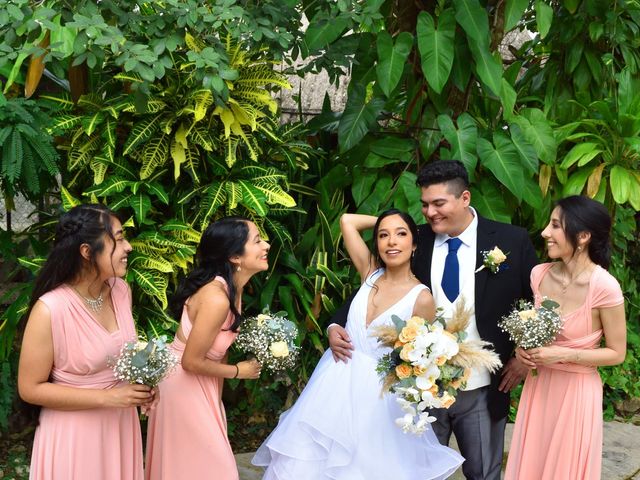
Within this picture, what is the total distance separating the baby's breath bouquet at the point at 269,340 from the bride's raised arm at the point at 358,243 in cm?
66

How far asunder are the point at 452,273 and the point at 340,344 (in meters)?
0.62

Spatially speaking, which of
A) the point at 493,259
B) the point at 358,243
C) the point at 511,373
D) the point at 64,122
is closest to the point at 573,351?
the point at 511,373

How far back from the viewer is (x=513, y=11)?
4.69 metres

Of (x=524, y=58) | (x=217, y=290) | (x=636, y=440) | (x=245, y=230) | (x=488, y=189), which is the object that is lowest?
(x=636, y=440)

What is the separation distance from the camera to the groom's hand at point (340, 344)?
11.7 feet

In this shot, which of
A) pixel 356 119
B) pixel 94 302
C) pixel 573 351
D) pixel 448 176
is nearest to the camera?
pixel 94 302

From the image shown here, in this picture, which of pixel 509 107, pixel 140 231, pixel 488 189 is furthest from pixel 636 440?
pixel 140 231

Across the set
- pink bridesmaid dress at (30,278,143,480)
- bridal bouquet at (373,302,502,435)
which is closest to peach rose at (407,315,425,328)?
bridal bouquet at (373,302,502,435)

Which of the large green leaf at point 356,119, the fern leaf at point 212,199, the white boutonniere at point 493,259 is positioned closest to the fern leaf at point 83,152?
the fern leaf at point 212,199

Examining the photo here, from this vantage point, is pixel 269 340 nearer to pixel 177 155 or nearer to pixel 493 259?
pixel 493 259

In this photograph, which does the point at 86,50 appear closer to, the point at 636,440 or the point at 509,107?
the point at 509,107

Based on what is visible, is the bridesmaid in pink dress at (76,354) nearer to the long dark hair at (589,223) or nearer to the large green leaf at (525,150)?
the long dark hair at (589,223)

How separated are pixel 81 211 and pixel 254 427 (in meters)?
3.25

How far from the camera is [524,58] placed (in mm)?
6508
